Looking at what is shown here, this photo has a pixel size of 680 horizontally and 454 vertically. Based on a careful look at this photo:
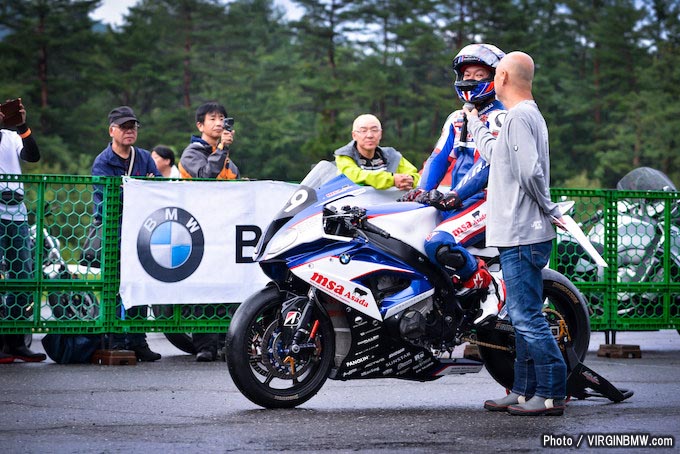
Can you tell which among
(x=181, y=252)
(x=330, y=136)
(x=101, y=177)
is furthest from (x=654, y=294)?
(x=330, y=136)

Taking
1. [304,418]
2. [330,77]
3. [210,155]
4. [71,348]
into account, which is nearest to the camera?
[304,418]

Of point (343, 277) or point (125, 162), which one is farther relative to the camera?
point (125, 162)

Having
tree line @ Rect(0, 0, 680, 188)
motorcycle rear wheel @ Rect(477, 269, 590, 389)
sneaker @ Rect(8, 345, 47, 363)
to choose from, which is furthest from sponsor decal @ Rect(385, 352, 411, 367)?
tree line @ Rect(0, 0, 680, 188)

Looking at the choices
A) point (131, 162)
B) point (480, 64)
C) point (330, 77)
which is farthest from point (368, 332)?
point (330, 77)

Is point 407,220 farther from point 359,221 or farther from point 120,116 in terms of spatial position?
point 120,116

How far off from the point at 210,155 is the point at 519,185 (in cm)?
555

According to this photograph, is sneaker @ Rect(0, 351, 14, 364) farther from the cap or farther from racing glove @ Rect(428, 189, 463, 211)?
racing glove @ Rect(428, 189, 463, 211)

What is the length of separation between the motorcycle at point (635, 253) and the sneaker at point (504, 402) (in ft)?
15.1

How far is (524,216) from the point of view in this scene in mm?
7059

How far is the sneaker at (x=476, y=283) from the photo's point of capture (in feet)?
24.6

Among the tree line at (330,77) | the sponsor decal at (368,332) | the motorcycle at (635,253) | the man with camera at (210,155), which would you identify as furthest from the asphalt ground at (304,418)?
the tree line at (330,77)

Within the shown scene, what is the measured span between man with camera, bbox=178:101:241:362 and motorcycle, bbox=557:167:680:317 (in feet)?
11.3

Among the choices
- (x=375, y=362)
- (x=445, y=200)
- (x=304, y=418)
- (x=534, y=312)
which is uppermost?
(x=445, y=200)

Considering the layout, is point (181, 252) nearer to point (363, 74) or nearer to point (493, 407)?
point (493, 407)
